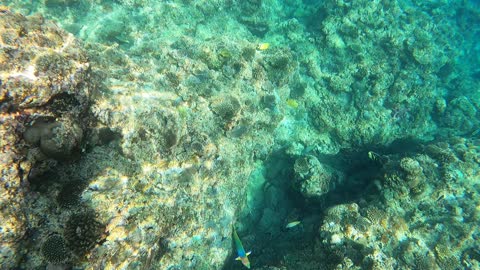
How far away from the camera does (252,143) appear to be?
7.28m

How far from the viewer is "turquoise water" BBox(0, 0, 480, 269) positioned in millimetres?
3193

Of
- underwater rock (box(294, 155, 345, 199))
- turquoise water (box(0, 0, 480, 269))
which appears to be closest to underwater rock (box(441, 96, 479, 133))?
turquoise water (box(0, 0, 480, 269))

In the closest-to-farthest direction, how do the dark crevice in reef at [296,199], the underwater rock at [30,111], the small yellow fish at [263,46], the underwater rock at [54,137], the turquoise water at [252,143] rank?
1. the underwater rock at [30,111]
2. the underwater rock at [54,137]
3. the turquoise water at [252,143]
4. the dark crevice in reef at [296,199]
5. the small yellow fish at [263,46]

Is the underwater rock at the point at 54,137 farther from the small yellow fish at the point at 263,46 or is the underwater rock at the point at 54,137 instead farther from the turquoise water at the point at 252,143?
the small yellow fish at the point at 263,46

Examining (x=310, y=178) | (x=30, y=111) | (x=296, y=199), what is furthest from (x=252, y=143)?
(x=30, y=111)

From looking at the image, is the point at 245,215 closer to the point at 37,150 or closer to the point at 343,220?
the point at 343,220

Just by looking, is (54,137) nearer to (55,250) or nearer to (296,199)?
(55,250)

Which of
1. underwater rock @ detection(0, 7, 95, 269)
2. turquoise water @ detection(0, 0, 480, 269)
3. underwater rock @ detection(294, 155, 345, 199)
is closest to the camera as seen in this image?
underwater rock @ detection(0, 7, 95, 269)

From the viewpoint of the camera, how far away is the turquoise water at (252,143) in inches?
126

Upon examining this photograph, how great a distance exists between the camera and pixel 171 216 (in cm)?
424

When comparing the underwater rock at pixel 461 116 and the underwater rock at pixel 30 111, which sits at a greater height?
the underwater rock at pixel 30 111

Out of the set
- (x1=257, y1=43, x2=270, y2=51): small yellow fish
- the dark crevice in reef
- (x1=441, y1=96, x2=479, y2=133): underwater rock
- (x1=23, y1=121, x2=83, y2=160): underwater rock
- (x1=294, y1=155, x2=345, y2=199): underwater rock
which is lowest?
the dark crevice in reef

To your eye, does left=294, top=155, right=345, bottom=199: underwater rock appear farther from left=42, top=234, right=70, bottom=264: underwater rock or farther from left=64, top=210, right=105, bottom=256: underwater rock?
left=42, top=234, right=70, bottom=264: underwater rock

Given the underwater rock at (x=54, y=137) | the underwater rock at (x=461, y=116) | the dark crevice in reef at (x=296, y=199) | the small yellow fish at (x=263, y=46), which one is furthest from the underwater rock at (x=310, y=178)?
the underwater rock at (x=461, y=116)
